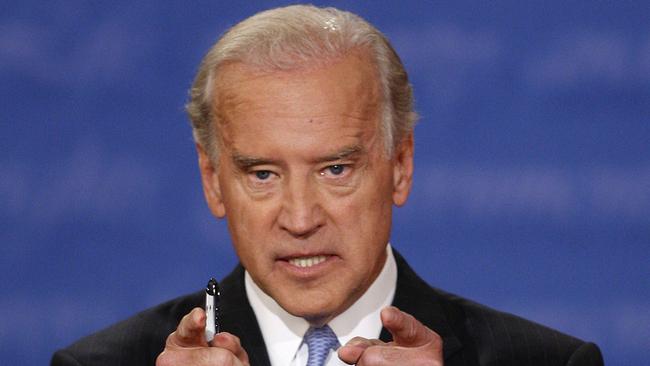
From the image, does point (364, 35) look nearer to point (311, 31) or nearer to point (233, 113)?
point (311, 31)

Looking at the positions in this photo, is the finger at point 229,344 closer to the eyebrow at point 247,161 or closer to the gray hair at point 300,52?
the eyebrow at point 247,161

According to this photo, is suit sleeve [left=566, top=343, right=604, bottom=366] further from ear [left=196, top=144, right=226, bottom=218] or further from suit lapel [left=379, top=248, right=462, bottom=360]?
ear [left=196, top=144, right=226, bottom=218]

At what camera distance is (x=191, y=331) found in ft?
7.49

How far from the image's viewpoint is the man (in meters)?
2.52

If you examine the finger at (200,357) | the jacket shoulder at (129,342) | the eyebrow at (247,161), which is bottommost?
the jacket shoulder at (129,342)

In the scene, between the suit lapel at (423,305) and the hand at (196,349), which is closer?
the hand at (196,349)

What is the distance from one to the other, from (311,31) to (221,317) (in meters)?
0.61

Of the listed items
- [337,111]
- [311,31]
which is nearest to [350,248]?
[337,111]

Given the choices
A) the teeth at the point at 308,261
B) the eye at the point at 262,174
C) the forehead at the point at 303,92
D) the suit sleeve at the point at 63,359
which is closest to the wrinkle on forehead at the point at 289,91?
the forehead at the point at 303,92

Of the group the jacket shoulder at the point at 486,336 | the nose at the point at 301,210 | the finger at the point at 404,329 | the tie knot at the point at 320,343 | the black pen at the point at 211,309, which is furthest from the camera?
the jacket shoulder at the point at 486,336

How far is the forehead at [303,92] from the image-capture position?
2531 mm

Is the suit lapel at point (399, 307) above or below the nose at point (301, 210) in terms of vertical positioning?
below

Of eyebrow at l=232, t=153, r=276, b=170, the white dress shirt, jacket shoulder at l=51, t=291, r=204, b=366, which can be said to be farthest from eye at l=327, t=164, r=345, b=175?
jacket shoulder at l=51, t=291, r=204, b=366

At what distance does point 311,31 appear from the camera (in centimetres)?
261
